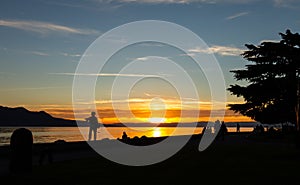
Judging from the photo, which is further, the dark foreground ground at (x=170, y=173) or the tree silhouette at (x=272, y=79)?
the tree silhouette at (x=272, y=79)

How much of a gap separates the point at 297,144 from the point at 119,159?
14.4 m

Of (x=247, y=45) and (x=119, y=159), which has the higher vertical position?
(x=247, y=45)

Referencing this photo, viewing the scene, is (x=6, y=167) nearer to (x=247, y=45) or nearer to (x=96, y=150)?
(x=96, y=150)

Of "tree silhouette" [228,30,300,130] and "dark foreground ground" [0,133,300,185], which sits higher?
"tree silhouette" [228,30,300,130]

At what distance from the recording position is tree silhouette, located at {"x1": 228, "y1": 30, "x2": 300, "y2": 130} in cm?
3603

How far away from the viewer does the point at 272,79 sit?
37500 mm

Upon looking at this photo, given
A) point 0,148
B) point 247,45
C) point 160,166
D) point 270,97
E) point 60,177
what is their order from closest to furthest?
1. point 60,177
2. point 160,166
3. point 0,148
4. point 270,97
5. point 247,45

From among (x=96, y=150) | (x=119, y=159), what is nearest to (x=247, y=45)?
(x=96, y=150)

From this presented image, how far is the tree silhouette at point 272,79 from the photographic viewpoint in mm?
36031

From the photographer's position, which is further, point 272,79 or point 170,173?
point 272,79

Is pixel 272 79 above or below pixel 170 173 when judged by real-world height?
above

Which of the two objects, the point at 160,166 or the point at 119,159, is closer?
the point at 160,166

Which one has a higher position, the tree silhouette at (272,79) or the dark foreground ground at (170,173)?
the tree silhouette at (272,79)

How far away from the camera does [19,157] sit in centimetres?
1708
